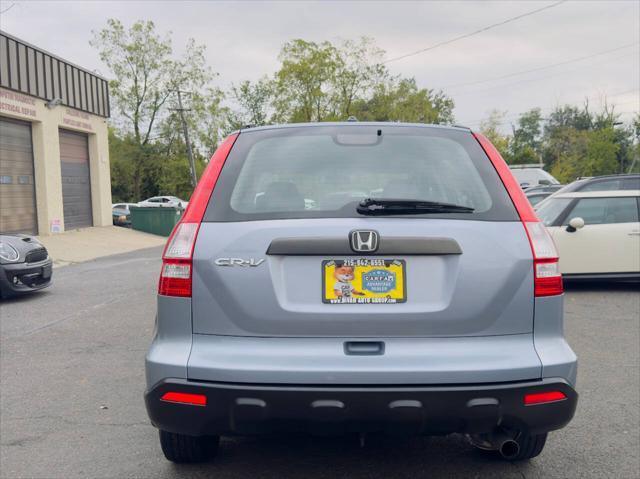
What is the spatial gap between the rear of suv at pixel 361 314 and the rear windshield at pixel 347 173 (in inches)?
0.4

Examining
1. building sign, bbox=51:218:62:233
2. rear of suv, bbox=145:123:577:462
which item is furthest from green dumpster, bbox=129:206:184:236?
rear of suv, bbox=145:123:577:462

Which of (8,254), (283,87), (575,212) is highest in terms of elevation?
(283,87)

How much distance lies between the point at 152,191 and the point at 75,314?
53.2 m

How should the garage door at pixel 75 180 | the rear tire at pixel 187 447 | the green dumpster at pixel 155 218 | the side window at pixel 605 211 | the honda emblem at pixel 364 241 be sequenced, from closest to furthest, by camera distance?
the honda emblem at pixel 364 241
the rear tire at pixel 187 447
the side window at pixel 605 211
the garage door at pixel 75 180
the green dumpster at pixel 155 218

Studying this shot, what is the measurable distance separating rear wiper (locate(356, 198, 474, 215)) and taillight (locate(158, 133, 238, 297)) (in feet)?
2.24

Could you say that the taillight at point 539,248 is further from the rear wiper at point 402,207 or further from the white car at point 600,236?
the white car at point 600,236

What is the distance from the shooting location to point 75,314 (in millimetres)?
8234

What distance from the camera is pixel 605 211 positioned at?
9.48 m

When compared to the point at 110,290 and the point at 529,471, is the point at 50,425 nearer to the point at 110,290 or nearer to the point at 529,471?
the point at 529,471

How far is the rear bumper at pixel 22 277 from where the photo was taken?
9.02m

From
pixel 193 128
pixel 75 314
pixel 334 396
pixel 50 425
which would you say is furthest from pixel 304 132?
pixel 193 128

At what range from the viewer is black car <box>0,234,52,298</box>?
904 centimetres

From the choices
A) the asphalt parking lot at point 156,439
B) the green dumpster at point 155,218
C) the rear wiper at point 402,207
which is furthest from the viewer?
the green dumpster at point 155,218

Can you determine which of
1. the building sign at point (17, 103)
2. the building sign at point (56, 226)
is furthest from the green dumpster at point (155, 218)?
the building sign at point (17, 103)
